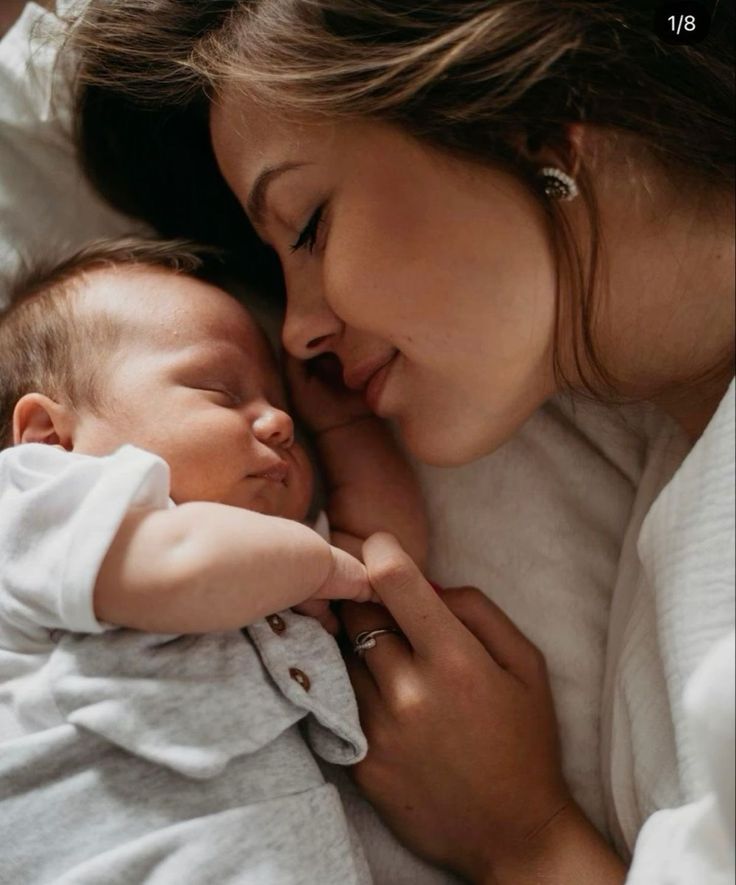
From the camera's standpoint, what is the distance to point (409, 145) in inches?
36.6

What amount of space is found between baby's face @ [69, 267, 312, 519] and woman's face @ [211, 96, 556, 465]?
102 millimetres

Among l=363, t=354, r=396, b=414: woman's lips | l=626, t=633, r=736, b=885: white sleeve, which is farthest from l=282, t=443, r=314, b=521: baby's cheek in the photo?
l=626, t=633, r=736, b=885: white sleeve

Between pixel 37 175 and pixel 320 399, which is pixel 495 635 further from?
pixel 37 175

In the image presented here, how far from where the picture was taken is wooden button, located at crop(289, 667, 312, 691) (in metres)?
1.00

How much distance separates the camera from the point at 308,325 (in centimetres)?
110

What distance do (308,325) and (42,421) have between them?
31cm

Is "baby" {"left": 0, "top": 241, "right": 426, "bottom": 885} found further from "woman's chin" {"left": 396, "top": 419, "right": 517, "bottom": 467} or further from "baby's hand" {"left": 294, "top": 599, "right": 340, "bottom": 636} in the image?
"woman's chin" {"left": 396, "top": 419, "right": 517, "bottom": 467}

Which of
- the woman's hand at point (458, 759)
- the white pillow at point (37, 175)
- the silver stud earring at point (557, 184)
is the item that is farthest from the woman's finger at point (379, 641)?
the white pillow at point (37, 175)

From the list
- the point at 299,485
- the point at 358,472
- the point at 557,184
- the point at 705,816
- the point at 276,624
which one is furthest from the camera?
the point at 358,472

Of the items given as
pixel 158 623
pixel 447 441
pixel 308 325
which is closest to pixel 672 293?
pixel 447 441

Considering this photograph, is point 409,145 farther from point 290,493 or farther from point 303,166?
point 290,493

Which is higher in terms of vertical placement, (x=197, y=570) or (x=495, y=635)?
(x=197, y=570)

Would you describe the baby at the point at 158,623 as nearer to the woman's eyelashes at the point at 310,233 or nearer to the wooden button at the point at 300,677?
the wooden button at the point at 300,677

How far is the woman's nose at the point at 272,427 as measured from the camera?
1091mm
